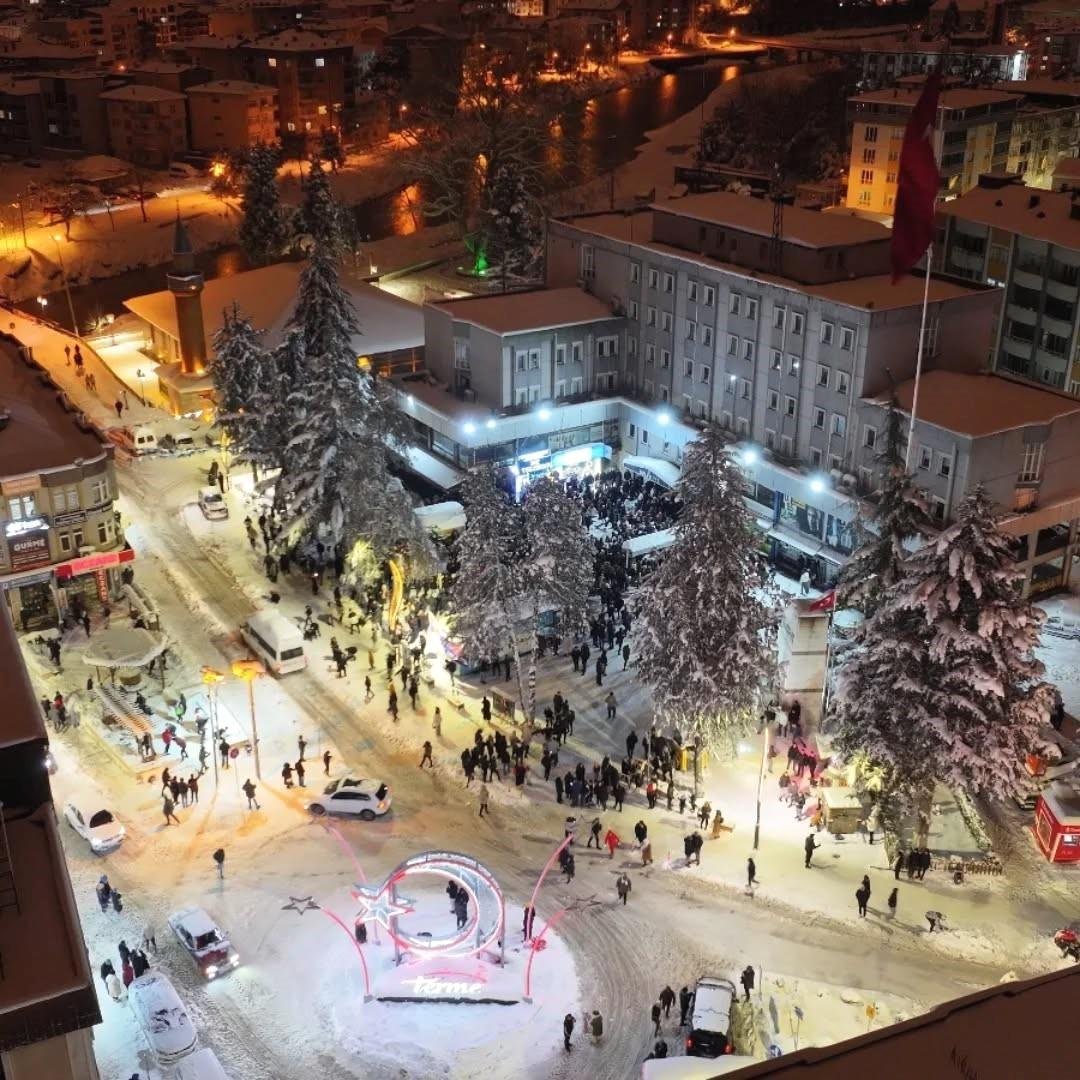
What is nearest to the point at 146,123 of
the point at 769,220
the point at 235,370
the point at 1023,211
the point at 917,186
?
the point at 235,370

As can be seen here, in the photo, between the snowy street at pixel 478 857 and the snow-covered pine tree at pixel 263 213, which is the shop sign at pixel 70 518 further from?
the snow-covered pine tree at pixel 263 213

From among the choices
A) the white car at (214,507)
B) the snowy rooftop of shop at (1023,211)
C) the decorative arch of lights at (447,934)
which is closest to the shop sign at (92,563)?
the white car at (214,507)

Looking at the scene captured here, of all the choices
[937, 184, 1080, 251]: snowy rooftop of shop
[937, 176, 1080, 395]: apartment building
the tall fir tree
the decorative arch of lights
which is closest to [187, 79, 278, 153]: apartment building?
[937, 184, 1080, 251]: snowy rooftop of shop

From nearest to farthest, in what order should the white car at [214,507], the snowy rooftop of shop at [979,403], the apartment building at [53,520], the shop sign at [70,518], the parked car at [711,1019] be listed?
the parked car at [711,1019]
the snowy rooftop of shop at [979,403]
the apartment building at [53,520]
the shop sign at [70,518]
the white car at [214,507]

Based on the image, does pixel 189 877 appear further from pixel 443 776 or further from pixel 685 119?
pixel 685 119

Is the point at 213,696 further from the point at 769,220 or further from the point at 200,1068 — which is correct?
the point at 769,220

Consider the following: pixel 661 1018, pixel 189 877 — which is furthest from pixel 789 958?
pixel 189 877

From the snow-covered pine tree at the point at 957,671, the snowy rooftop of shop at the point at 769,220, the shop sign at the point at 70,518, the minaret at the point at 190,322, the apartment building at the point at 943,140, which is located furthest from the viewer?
the apartment building at the point at 943,140
